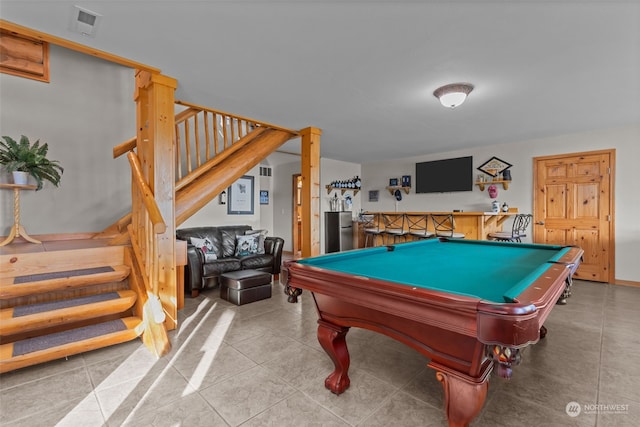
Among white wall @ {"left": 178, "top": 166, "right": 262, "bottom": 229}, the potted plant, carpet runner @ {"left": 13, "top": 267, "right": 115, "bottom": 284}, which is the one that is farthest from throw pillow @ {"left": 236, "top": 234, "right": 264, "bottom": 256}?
the potted plant

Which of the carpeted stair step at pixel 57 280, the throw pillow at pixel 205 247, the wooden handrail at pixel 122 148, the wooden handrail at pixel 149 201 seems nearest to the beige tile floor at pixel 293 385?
the carpeted stair step at pixel 57 280

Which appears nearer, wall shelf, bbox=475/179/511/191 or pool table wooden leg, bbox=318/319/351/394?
pool table wooden leg, bbox=318/319/351/394

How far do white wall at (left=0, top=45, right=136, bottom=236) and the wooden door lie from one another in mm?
6594

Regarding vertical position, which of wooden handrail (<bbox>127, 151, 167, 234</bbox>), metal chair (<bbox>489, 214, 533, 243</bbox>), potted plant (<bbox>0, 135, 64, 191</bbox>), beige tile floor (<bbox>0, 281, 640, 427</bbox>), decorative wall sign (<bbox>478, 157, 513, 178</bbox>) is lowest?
beige tile floor (<bbox>0, 281, 640, 427</bbox>)

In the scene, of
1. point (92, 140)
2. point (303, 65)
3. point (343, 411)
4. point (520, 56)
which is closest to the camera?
point (343, 411)

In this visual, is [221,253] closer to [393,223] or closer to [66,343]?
[66,343]

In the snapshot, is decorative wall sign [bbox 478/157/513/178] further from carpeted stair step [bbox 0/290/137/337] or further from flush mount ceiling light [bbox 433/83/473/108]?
carpeted stair step [bbox 0/290/137/337]

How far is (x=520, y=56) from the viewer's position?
2414 mm

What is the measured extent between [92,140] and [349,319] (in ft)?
13.4

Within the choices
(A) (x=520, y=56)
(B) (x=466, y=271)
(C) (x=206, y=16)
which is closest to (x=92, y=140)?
(C) (x=206, y=16)

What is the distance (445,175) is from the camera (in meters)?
6.27

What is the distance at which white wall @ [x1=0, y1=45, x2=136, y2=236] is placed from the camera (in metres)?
3.39

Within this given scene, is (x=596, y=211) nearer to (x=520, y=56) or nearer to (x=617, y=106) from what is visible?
(x=617, y=106)

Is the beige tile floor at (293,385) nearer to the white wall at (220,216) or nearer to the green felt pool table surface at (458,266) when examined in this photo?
the green felt pool table surface at (458,266)
